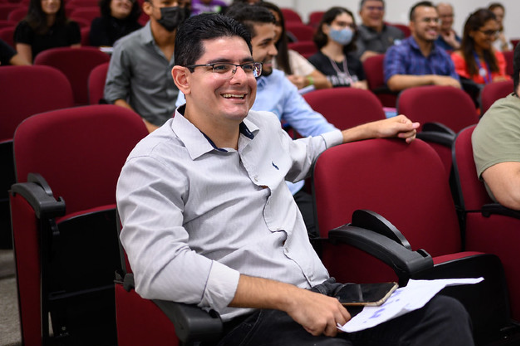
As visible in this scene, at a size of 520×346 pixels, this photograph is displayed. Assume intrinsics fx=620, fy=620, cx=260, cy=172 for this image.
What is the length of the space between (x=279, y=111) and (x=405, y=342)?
1247 mm

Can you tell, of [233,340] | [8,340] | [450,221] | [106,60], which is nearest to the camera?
[233,340]

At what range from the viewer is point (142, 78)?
3080 millimetres

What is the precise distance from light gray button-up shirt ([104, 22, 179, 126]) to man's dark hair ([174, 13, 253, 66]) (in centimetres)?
155

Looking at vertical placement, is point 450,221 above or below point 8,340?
above

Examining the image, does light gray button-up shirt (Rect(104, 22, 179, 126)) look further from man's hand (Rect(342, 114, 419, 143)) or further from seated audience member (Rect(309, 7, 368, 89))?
man's hand (Rect(342, 114, 419, 143))

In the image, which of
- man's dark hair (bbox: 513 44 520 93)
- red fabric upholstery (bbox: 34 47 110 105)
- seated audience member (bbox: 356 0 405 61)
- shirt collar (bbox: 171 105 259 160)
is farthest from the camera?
seated audience member (bbox: 356 0 405 61)

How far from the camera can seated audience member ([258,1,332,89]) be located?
124 inches

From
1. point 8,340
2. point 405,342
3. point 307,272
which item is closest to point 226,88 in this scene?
point 307,272

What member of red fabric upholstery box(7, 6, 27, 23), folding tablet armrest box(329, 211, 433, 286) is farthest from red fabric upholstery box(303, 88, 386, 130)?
red fabric upholstery box(7, 6, 27, 23)

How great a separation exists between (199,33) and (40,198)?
69 centimetres

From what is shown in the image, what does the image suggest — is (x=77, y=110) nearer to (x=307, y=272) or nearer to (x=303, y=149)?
(x=303, y=149)

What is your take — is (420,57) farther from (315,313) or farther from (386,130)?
(315,313)

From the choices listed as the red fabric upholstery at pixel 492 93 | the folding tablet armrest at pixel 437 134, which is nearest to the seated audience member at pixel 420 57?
the red fabric upholstery at pixel 492 93

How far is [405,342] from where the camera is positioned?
134 centimetres
